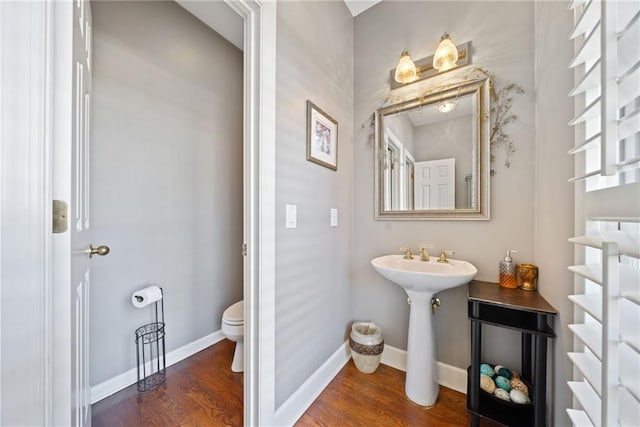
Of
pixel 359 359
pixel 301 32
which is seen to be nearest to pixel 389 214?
pixel 359 359

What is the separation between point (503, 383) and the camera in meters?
1.22

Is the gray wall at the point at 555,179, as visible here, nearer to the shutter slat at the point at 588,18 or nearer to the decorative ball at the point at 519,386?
the decorative ball at the point at 519,386

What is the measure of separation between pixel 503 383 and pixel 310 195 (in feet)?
4.72

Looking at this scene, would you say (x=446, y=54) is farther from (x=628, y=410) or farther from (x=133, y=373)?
(x=133, y=373)

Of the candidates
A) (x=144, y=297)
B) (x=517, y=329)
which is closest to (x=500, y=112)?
(x=517, y=329)

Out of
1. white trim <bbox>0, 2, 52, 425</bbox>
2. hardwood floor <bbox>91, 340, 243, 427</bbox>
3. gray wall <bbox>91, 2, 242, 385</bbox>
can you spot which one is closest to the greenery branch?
white trim <bbox>0, 2, 52, 425</bbox>

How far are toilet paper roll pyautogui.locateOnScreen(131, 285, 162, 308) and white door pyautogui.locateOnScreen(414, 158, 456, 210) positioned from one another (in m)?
1.88

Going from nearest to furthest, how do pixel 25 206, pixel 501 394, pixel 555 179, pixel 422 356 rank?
1. pixel 25 206
2. pixel 555 179
3. pixel 501 394
4. pixel 422 356

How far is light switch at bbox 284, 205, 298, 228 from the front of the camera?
48.3 inches

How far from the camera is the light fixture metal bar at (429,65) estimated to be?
1.49 m

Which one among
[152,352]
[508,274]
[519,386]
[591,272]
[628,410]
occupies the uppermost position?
[591,272]

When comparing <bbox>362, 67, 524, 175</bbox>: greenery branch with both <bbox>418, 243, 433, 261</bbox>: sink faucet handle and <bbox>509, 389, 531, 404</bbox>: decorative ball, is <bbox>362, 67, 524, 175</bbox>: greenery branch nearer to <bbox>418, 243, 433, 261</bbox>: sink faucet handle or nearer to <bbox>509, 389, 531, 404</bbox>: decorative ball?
<bbox>418, 243, 433, 261</bbox>: sink faucet handle

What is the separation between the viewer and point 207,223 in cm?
201

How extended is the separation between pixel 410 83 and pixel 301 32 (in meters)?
0.83
